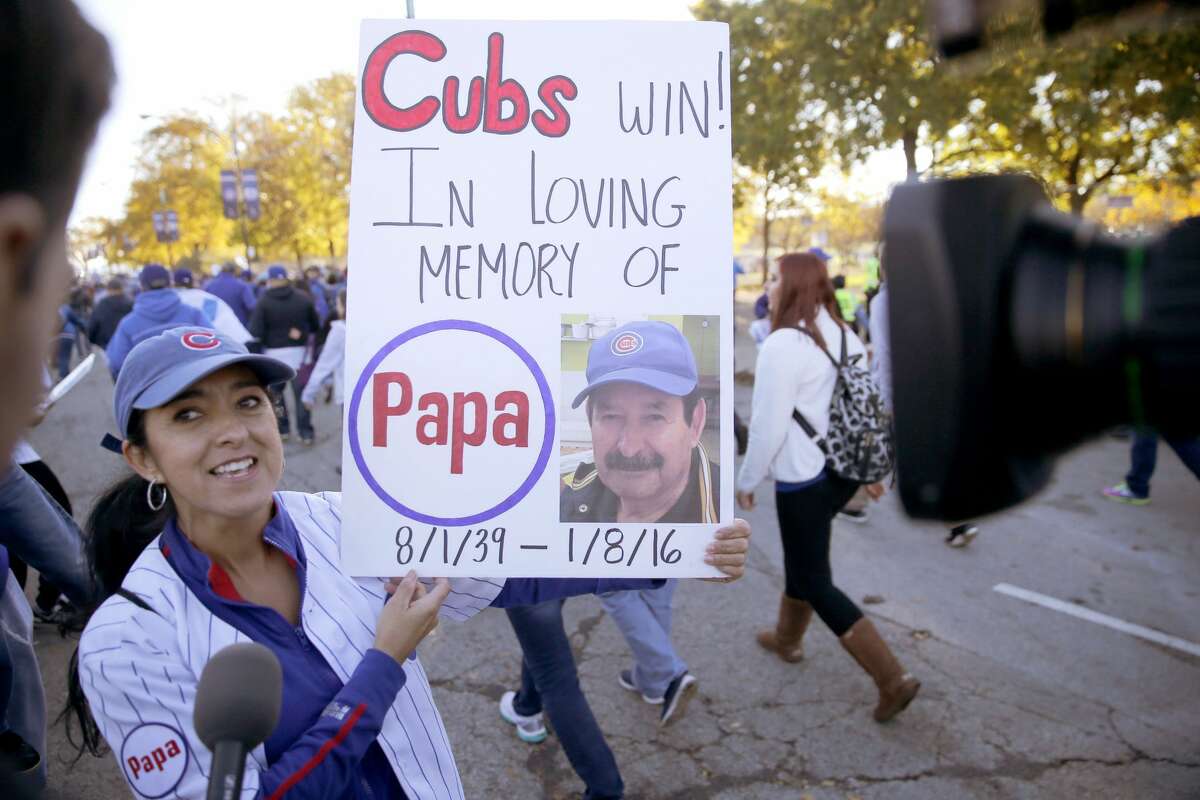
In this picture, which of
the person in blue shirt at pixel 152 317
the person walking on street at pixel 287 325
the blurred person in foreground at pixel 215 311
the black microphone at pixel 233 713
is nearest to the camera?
the black microphone at pixel 233 713

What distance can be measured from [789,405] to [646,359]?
6.39ft

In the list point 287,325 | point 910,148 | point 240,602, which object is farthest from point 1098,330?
point 910,148

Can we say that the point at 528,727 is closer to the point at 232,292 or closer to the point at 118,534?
the point at 118,534

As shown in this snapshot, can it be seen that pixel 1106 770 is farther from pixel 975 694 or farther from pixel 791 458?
pixel 791 458

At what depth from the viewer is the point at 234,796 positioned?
796 millimetres

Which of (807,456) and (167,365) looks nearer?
(167,365)

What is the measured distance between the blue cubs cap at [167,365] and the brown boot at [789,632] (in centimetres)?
267

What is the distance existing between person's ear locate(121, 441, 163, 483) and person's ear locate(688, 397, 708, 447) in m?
1.11

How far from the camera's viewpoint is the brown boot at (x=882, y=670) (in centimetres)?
314

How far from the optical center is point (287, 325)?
7.79m

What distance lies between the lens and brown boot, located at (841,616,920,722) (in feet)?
10.3

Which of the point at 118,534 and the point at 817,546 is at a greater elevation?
the point at 118,534

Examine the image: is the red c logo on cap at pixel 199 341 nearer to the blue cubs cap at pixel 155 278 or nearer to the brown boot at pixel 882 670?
the brown boot at pixel 882 670

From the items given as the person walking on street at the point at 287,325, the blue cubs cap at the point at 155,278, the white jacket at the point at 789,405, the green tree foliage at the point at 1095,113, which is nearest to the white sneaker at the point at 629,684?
the white jacket at the point at 789,405
